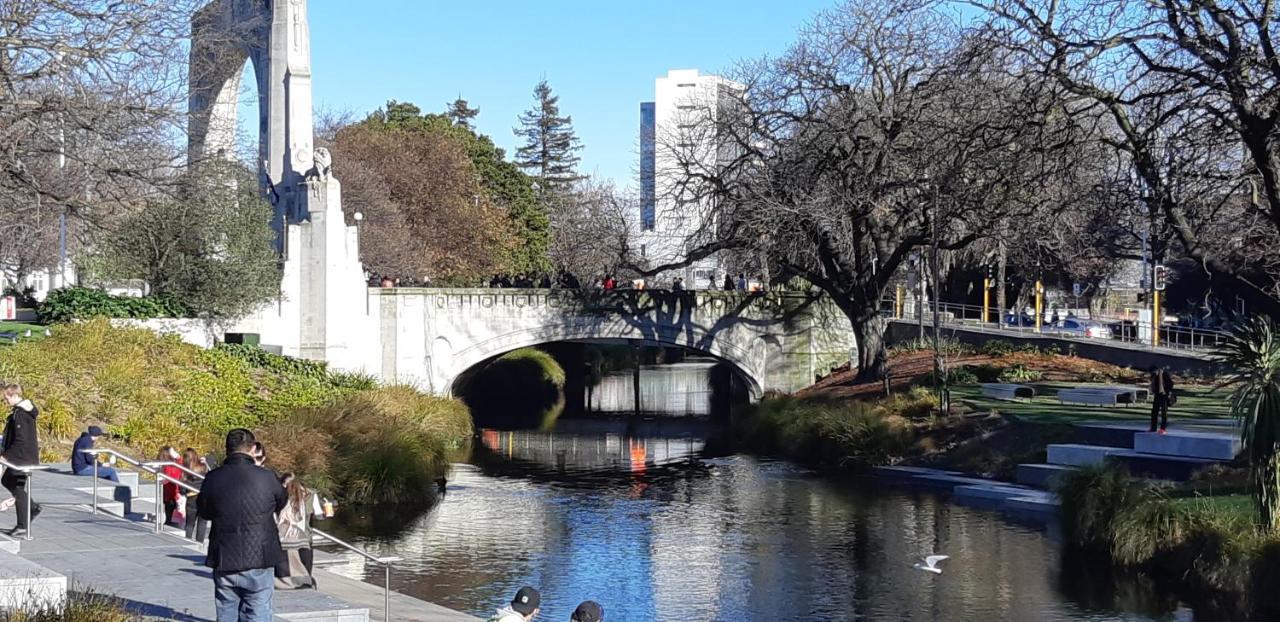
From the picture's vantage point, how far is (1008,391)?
1569 inches

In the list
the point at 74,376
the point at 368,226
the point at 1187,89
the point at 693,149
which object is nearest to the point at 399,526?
the point at 74,376

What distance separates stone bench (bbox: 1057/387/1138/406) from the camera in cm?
3694

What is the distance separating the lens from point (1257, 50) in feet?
68.7

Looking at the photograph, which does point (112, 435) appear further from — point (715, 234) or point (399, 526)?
point (715, 234)

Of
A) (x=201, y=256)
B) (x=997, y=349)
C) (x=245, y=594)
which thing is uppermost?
(x=201, y=256)

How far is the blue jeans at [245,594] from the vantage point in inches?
445

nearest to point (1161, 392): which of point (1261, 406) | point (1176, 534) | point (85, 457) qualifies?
point (1176, 534)

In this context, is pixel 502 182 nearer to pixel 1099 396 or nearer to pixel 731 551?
pixel 1099 396

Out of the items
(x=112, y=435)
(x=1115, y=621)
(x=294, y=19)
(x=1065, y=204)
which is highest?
(x=294, y=19)

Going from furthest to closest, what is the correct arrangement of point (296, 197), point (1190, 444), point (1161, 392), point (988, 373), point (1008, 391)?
point (296, 197) → point (988, 373) → point (1008, 391) → point (1161, 392) → point (1190, 444)

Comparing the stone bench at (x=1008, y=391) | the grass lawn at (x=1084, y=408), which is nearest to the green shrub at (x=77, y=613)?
the grass lawn at (x=1084, y=408)

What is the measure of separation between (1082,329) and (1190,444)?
30265 millimetres

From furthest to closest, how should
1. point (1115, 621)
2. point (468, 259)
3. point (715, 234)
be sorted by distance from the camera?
point (468, 259) < point (715, 234) < point (1115, 621)

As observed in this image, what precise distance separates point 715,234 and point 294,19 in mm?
15749
